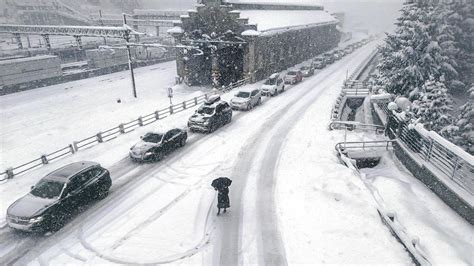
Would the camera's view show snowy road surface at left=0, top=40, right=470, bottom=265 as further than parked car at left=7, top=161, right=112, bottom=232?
No

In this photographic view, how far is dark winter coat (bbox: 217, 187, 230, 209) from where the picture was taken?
13.0m

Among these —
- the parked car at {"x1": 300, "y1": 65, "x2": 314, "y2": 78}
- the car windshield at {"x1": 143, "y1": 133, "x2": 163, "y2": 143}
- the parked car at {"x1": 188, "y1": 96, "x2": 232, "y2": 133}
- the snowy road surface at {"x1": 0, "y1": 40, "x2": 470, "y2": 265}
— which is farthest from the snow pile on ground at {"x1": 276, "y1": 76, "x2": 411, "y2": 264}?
the parked car at {"x1": 300, "y1": 65, "x2": 314, "y2": 78}

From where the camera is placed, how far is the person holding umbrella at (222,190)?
42.3 feet

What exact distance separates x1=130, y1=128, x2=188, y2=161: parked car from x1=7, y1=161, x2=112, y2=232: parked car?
3296 mm

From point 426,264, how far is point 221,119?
16.5 meters

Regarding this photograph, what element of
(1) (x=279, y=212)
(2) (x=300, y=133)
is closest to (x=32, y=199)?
(1) (x=279, y=212)

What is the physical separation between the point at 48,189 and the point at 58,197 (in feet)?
2.41

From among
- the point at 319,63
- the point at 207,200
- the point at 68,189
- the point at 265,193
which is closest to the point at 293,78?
the point at 319,63

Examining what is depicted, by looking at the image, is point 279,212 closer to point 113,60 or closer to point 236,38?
point 236,38

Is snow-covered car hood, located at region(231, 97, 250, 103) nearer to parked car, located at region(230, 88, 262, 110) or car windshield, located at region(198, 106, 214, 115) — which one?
parked car, located at region(230, 88, 262, 110)

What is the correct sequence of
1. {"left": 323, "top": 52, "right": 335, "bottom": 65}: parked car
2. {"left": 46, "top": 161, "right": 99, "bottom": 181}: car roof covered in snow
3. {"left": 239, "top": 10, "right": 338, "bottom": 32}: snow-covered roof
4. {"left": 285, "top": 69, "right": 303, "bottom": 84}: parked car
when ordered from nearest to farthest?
1. {"left": 46, "top": 161, "right": 99, "bottom": 181}: car roof covered in snow
2. {"left": 285, "top": 69, "right": 303, "bottom": 84}: parked car
3. {"left": 239, "top": 10, "right": 338, "bottom": 32}: snow-covered roof
4. {"left": 323, "top": 52, "right": 335, "bottom": 65}: parked car

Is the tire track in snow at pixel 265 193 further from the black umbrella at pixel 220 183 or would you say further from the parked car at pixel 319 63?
the parked car at pixel 319 63

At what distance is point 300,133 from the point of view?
23.0 meters

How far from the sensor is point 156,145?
18406 millimetres
